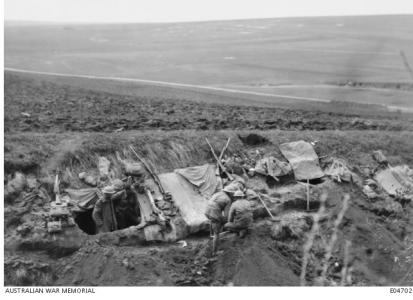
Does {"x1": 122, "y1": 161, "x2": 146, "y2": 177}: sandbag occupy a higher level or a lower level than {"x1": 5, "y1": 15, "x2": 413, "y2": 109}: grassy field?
lower

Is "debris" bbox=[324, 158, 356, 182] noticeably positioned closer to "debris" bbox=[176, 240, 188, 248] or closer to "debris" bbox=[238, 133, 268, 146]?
"debris" bbox=[238, 133, 268, 146]

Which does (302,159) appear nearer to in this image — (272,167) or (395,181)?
(272,167)

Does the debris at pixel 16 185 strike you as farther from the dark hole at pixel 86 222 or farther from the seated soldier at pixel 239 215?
the seated soldier at pixel 239 215

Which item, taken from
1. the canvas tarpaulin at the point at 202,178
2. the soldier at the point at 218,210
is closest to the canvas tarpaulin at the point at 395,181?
the canvas tarpaulin at the point at 202,178

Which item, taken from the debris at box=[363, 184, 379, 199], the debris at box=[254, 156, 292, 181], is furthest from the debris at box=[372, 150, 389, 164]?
the debris at box=[254, 156, 292, 181]

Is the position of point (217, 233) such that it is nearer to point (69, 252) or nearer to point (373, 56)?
point (69, 252)

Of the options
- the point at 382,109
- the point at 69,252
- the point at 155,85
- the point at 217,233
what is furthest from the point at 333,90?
the point at 69,252

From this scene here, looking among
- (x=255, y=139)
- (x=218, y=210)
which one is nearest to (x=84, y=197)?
(x=218, y=210)
